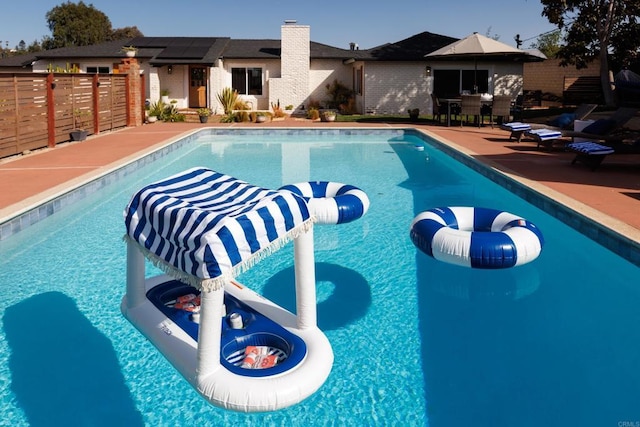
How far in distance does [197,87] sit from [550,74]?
19.8 metres

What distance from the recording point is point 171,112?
22.2m

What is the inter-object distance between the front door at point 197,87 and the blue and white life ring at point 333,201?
64.3ft

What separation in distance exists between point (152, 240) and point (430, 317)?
250cm

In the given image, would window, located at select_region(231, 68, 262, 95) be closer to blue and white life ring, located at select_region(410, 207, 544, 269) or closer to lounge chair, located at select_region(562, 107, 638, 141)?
lounge chair, located at select_region(562, 107, 638, 141)

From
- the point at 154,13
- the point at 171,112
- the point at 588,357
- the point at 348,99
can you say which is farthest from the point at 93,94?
the point at 154,13

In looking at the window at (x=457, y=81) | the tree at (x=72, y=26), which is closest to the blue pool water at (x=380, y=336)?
the window at (x=457, y=81)

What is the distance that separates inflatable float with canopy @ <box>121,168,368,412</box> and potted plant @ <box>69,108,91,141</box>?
11150mm

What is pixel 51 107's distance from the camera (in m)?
13.1

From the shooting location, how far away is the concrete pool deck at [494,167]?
23.5ft

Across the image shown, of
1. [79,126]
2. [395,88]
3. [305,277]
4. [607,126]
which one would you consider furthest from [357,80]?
[305,277]

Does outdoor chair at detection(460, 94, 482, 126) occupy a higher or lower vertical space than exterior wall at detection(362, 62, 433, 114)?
lower

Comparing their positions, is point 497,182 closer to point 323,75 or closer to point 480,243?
point 480,243

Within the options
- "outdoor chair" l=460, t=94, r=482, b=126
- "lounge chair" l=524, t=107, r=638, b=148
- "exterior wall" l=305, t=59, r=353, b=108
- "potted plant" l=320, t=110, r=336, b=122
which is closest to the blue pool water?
"lounge chair" l=524, t=107, r=638, b=148

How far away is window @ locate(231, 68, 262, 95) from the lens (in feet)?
84.6
